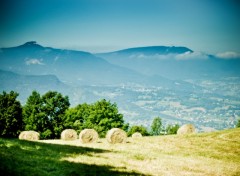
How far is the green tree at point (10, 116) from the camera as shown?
64.5 metres

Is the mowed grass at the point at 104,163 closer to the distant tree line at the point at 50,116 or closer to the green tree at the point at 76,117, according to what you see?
the distant tree line at the point at 50,116

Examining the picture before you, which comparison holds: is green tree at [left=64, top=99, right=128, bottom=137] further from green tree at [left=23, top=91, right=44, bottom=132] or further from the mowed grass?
the mowed grass

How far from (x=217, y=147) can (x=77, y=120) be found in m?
52.5

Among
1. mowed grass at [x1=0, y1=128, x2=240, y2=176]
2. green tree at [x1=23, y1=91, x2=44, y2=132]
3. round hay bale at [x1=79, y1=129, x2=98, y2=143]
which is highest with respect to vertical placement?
green tree at [x1=23, y1=91, x2=44, y2=132]

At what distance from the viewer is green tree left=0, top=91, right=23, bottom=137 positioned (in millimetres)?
64500

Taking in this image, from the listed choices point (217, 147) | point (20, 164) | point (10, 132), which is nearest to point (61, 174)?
point (20, 164)

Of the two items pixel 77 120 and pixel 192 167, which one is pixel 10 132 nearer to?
pixel 77 120

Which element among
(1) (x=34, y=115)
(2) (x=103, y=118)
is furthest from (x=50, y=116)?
(2) (x=103, y=118)

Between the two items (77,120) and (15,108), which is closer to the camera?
(15,108)

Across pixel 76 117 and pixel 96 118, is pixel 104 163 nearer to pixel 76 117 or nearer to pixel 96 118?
pixel 96 118

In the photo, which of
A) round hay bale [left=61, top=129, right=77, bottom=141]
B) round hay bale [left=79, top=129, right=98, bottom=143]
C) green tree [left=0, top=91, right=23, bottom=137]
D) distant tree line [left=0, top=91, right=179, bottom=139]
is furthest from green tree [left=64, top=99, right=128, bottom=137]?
round hay bale [left=79, top=129, right=98, bottom=143]

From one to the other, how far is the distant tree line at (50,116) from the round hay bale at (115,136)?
122 ft

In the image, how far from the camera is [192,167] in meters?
19.3

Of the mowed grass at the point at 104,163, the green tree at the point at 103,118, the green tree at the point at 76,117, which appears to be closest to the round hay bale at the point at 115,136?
the mowed grass at the point at 104,163
